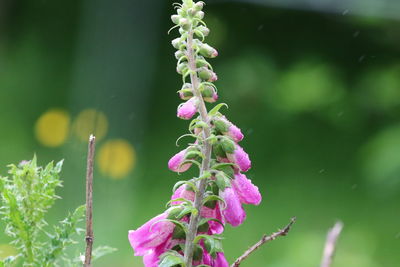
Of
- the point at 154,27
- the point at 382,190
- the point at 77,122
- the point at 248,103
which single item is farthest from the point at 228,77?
the point at 382,190

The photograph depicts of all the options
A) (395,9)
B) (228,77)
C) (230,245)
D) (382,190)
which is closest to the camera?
(230,245)

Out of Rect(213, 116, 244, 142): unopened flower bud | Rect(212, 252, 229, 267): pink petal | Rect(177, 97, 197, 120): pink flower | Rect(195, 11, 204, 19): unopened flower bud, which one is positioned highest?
Rect(195, 11, 204, 19): unopened flower bud

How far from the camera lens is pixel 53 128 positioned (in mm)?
4844

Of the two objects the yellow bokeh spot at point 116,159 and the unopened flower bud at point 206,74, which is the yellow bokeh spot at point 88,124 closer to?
the yellow bokeh spot at point 116,159

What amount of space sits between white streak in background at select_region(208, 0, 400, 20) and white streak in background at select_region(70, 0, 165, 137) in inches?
16.7

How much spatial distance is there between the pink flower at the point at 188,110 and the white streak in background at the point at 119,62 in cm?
370

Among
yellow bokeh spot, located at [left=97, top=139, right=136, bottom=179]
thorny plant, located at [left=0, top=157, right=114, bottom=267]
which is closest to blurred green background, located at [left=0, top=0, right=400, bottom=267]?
yellow bokeh spot, located at [left=97, top=139, right=136, bottom=179]

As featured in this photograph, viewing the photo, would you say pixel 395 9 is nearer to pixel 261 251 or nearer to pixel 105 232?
pixel 261 251

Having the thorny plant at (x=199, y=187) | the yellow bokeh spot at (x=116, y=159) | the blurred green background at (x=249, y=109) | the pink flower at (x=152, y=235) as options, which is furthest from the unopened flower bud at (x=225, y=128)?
the yellow bokeh spot at (x=116, y=159)

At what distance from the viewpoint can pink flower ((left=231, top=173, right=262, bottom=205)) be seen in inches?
40.7

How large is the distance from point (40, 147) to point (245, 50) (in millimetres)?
1291

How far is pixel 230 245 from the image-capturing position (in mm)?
3736

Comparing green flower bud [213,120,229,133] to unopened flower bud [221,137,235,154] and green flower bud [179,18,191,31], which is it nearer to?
unopened flower bud [221,137,235,154]

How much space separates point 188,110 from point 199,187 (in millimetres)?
87
